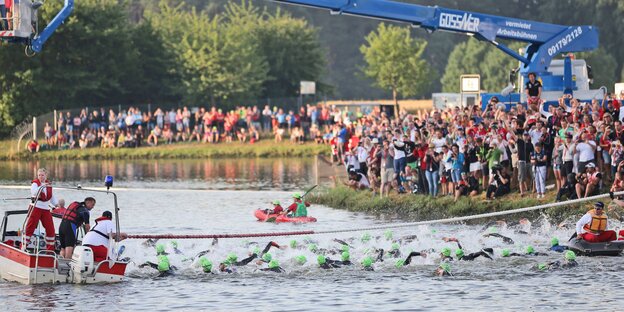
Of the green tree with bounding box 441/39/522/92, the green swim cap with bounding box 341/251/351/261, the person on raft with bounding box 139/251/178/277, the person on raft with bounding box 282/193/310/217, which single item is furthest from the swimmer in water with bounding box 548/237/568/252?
the green tree with bounding box 441/39/522/92

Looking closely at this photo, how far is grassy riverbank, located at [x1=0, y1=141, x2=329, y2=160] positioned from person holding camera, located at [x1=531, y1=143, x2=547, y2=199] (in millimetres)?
33861

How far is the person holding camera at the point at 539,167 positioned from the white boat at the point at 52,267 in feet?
39.9

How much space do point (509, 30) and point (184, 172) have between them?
23.9 meters

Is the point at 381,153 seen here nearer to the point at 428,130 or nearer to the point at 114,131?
the point at 428,130

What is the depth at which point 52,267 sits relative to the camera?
91.9 ft

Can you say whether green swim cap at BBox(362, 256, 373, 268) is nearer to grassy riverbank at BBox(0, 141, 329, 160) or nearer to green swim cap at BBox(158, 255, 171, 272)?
green swim cap at BBox(158, 255, 171, 272)

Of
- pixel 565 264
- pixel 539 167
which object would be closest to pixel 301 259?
pixel 565 264

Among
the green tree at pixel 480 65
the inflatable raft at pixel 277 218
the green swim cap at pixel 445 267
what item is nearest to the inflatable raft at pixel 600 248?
the green swim cap at pixel 445 267

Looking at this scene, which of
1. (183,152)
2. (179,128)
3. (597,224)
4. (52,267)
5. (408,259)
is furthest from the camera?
(179,128)

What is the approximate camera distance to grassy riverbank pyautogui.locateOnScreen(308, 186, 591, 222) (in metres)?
35.6

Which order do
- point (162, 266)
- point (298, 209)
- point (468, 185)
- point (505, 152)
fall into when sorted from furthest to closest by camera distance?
point (298, 209) → point (468, 185) → point (505, 152) → point (162, 266)

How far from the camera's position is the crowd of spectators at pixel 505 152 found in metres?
34.2

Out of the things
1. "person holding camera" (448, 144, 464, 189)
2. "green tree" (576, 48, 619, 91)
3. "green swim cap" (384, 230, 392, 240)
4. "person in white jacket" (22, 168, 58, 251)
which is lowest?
"green swim cap" (384, 230, 392, 240)

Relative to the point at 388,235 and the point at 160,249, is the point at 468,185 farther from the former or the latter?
the point at 160,249
